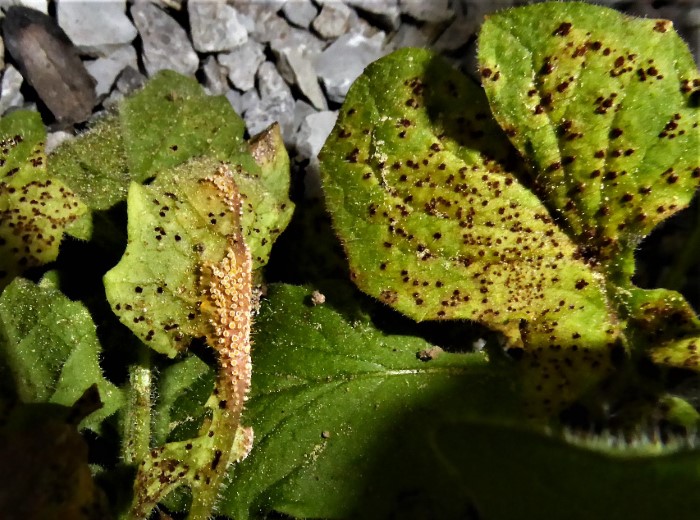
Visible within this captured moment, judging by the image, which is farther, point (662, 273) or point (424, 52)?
point (662, 273)

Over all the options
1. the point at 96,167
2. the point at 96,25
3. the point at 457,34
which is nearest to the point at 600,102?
Result: the point at 457,34

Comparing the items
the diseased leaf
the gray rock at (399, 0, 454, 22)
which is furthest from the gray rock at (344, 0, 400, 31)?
the diseased leaf

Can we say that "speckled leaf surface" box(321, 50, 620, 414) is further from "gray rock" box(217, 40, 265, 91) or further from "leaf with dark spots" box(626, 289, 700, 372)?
"gray rock" box(217, 40, 265, 91)

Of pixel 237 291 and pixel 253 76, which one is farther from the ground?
pixel 253 76

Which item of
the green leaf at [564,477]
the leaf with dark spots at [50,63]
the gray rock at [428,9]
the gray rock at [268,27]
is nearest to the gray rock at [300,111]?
the gray rock at [268,27]

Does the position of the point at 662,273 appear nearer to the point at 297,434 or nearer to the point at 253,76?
the point at 297,434

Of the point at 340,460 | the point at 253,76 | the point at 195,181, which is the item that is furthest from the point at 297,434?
the point at 253,76
